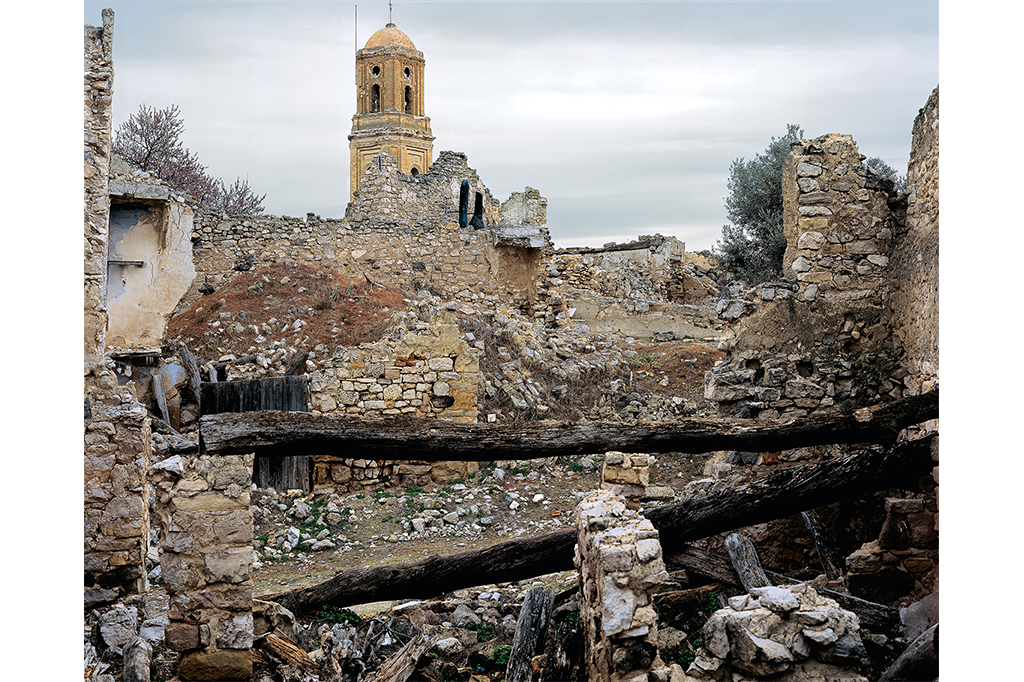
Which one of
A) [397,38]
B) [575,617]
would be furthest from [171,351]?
[397,38]

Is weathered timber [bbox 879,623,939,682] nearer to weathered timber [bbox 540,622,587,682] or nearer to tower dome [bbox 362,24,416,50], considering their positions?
weathered timber [bbox 540,622,587,682]

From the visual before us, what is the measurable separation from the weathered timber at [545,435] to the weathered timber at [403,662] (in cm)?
124

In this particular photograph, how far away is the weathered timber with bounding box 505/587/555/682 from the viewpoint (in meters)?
5.09

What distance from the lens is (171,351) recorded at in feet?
40.5

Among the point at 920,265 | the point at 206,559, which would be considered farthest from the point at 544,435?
the point at 920,265

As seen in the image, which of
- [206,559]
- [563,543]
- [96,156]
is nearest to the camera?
[206,559]

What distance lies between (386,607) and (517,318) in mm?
9589

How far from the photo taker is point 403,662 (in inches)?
202

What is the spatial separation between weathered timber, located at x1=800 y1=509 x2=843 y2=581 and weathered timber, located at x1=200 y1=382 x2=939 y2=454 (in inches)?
41.2

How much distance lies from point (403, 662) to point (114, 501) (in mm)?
2521

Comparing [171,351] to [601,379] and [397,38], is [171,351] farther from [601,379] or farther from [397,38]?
[397,38]

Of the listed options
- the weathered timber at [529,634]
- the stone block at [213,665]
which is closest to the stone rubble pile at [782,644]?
the weathered timber at [529,634]

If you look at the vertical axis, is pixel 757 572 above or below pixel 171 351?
below

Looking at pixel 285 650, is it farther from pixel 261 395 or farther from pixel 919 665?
pixel 261 395
